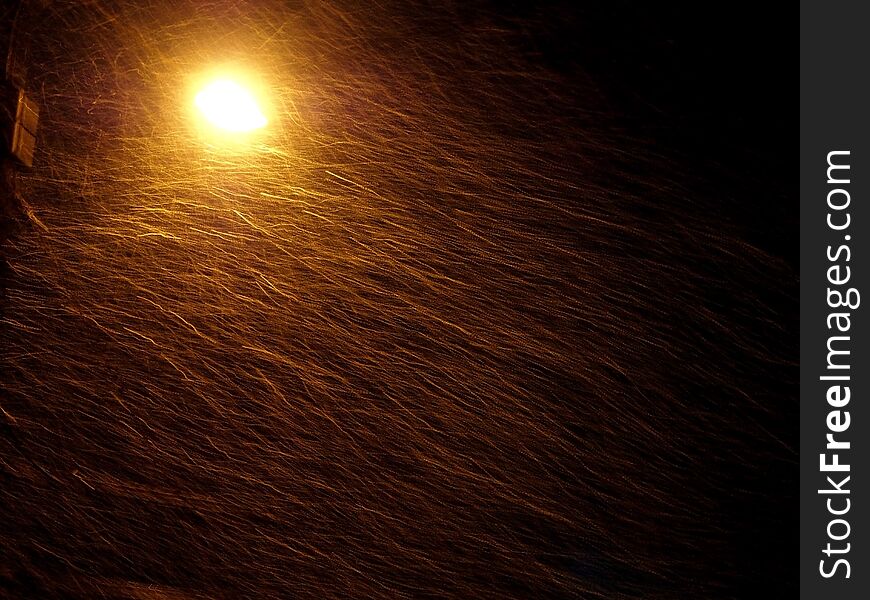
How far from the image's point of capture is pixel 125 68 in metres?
1.20

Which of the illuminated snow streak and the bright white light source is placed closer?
the illuminated snow streak

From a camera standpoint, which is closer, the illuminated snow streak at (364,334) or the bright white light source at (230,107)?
the illuminated snow streak at (364,334)

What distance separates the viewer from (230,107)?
1156 mm

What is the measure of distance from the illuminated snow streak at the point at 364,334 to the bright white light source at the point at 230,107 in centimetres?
6

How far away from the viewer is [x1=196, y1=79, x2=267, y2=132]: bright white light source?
1.15 m

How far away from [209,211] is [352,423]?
0.58 m

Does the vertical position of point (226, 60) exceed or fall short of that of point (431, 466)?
it exceeds it

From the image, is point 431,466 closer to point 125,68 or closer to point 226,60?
point 226,60

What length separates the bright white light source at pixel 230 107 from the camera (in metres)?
1.15

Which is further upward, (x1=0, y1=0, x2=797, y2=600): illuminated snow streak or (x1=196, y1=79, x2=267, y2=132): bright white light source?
(x1=196, y1=79, x2=267, y2=132): bright white light source

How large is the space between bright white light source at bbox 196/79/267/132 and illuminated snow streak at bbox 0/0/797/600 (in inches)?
2.3

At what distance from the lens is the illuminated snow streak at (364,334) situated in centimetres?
104

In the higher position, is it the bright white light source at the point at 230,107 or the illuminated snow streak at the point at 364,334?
the bright white light source at the point at 230,107

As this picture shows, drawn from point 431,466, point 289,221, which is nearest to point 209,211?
point 289,221
